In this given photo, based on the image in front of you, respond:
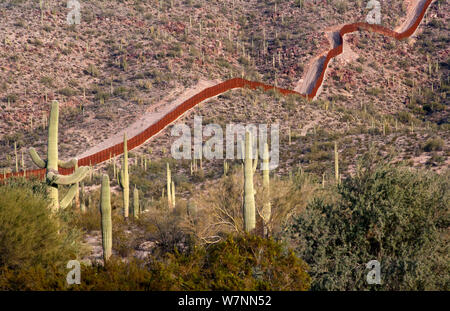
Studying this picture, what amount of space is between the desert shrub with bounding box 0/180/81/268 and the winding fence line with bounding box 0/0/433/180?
1277 centimetres

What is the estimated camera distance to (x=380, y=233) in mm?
13906

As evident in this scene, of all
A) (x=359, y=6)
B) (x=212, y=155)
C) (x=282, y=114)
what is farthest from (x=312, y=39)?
(x=212, y=155)

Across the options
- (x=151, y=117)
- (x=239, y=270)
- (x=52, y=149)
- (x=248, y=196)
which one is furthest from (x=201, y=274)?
(x=151, y=117)

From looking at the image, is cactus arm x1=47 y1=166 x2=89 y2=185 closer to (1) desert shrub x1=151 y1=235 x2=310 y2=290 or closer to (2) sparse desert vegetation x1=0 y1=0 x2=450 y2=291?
(2) sparse desert vegetation x1=0 y1=0 x2=450 y2=291

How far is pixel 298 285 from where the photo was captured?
1195cm

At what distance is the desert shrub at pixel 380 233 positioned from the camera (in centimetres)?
1273

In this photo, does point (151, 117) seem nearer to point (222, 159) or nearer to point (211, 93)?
point (211, 93)

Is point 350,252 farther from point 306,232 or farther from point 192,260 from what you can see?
point 192,260

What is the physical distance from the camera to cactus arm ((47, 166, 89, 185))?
1579 cm

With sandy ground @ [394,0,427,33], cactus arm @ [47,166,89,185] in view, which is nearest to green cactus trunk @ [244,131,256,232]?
cactus arm @ [47,166,89,185]

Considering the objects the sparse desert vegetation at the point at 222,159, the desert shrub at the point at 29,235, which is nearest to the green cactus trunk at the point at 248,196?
the sparse desert vegetation at the point at 222,159

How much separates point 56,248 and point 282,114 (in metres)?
32.5

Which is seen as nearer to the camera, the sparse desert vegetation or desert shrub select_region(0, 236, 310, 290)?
desert shrub select_region(0, 236, 310, 290)

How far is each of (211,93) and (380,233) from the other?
34.0 meters
